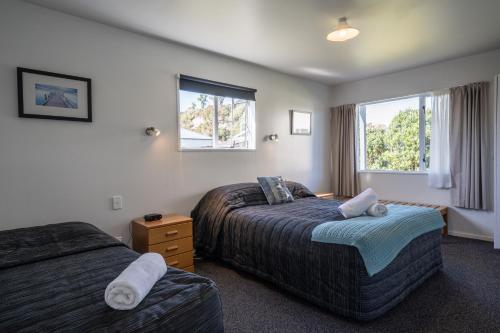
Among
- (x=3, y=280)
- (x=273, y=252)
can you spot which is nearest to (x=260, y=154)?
(x=273, y=252)

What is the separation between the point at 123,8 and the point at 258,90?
2114mm

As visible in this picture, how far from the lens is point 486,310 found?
2.16 m

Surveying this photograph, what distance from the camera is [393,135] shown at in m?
4.82

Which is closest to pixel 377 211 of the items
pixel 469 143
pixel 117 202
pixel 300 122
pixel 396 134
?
pixel 469 143

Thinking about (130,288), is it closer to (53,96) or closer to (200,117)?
(53,96)

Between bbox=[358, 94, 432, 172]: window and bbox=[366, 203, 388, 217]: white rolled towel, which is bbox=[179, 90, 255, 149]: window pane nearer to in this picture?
bbox=[366, 203, 388, 217]: white rolled towel

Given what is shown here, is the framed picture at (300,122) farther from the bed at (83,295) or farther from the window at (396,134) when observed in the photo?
the bed at (83,295)

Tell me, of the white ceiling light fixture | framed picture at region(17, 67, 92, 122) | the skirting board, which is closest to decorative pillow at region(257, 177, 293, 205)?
the white ceiling light fixture

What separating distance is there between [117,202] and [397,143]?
4.33 m

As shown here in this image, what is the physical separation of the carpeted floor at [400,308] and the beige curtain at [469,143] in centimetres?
122

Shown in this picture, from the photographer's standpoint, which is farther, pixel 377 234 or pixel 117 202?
pixel 117 202

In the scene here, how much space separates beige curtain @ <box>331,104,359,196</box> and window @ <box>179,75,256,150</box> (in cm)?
198

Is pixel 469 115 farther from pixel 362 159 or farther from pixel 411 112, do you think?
pixel 362 159

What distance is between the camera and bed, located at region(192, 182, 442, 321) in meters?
2.00
